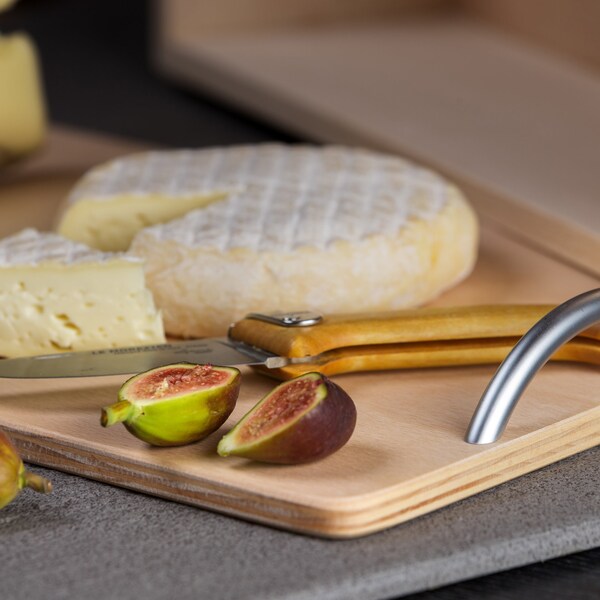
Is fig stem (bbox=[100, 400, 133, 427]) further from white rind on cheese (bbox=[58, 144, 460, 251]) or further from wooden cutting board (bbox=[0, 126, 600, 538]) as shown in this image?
white rind on cheese (bbox=[58, 144, 460, 251])

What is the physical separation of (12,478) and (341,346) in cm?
47

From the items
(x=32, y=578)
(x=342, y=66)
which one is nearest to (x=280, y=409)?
(x=32, y=578)

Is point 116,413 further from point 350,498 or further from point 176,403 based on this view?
point 350,498

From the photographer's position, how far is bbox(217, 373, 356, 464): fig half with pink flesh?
1340mm

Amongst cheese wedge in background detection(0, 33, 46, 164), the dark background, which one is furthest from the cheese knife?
the dark background

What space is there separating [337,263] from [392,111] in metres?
1.01

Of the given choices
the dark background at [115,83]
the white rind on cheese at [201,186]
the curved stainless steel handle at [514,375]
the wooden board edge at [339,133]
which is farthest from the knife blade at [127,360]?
the dark background at [115,83]

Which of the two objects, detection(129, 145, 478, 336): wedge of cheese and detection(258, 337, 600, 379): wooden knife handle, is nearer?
detection(258, 337, 600, 379): wooden knife handle

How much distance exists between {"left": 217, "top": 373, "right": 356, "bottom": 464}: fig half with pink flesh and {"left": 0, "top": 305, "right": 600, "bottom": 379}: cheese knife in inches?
6.4

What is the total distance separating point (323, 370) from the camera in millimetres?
1594

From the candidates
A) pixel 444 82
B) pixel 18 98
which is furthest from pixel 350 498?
pixel 444 82

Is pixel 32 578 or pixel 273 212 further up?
pixel 273 212

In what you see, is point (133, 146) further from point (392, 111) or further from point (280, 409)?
point (280, 409)

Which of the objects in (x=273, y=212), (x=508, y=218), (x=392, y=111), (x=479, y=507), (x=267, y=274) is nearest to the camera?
(x=479, y=507)
